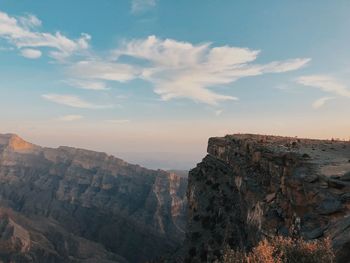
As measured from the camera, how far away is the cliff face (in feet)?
84.2

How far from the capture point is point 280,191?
34562mm

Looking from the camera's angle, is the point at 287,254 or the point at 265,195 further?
the point at 265,195

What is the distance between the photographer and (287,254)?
1541cm

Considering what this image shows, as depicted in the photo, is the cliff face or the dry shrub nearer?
the dry shrub

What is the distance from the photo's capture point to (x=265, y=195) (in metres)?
38.2

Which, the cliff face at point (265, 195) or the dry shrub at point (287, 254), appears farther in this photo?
the cliff face at point (265, 195)

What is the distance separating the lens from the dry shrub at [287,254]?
46.8 ft

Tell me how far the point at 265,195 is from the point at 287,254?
2318cm

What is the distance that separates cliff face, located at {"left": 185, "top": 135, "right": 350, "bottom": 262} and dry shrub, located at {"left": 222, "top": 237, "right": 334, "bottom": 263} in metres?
1.28

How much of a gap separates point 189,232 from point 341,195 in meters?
30.2

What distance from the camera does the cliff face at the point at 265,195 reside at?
84.2 feet

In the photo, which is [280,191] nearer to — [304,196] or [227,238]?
[304,196]

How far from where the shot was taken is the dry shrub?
14256mm

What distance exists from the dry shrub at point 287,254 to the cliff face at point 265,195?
1276 millimetres
